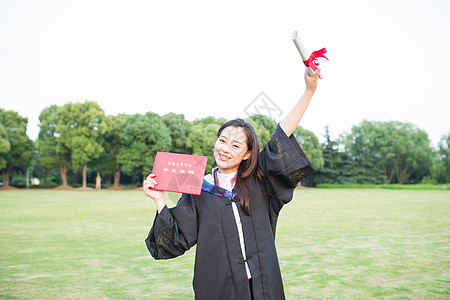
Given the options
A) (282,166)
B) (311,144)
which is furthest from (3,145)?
(282,166)

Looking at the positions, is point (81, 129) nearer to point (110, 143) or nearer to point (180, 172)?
point (110, 143)

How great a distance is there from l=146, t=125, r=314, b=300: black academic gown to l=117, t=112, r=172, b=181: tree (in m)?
35.0

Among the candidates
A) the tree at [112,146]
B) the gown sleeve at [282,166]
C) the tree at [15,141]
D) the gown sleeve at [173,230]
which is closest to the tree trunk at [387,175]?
the tree at [112,146]

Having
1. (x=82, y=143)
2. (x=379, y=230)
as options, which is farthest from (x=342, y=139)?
(x=379, y=230)

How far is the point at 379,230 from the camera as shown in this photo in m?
10.8

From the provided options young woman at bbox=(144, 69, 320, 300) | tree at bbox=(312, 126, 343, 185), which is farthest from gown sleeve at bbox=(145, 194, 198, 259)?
tree at bbox=(312, 126, 343, 185)

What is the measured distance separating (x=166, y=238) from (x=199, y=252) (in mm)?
214

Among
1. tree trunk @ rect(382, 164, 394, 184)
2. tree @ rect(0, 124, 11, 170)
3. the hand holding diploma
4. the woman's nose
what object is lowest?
tree trunk @ rect(382, 164, 394, 184)

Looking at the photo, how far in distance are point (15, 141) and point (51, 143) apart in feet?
11.7

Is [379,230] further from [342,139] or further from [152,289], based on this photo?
[342,139]

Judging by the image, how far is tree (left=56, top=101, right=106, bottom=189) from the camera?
121 feet

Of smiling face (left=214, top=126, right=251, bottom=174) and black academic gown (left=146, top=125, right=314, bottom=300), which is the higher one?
smiling face (left=214, top=126, right=251, bottom=174)

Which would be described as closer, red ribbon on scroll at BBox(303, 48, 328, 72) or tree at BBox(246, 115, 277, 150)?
red ribbon on scroll at BBox(303, 48, 328, 72)

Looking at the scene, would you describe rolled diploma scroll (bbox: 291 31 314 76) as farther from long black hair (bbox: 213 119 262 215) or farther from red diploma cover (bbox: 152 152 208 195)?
red diploma cover (bbox: 152 152 208 195)
